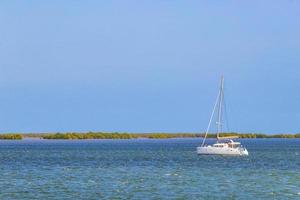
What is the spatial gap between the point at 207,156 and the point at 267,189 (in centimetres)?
6347

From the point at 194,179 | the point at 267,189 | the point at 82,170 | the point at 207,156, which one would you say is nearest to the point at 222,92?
the point at 207,156

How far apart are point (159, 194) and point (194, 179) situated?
553 inches

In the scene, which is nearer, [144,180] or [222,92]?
[144,180]

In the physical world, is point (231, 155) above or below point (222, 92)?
below

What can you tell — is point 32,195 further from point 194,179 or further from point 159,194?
point 194,179

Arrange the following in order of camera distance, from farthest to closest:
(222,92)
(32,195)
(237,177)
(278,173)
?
(222,92) → (278,173) → (237,177) → (32,195)

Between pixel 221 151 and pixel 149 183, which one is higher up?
pixel 221 151

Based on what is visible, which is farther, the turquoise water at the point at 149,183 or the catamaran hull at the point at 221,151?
the catamaran hull at the point at 221,151

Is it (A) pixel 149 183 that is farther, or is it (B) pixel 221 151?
(B) pixel 221 151

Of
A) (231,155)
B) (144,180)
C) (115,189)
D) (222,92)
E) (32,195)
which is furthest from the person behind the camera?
(222,92)

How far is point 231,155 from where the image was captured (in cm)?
12181

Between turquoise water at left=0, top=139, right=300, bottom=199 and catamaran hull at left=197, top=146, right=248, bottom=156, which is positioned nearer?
turquoise water at left=0, top=139, right=300, bottom=199

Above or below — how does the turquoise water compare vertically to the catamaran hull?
below

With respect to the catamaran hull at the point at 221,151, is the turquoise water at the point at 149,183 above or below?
below
